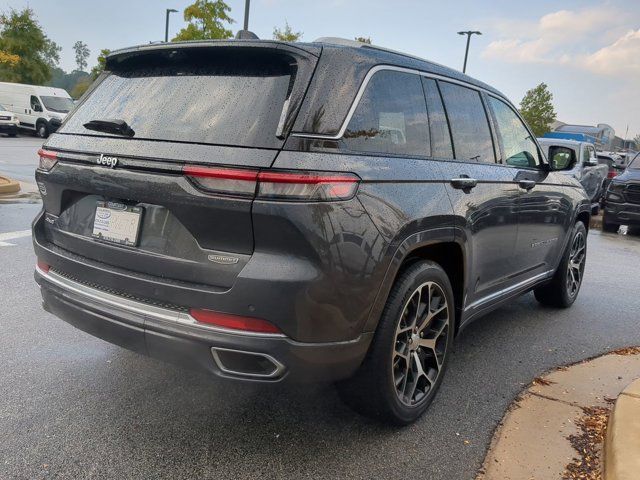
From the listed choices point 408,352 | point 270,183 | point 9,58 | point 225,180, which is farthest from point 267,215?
point 9,58

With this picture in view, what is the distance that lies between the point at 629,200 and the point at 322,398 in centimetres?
1039

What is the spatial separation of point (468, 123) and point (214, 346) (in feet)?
7.23

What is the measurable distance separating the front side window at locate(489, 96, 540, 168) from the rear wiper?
250 cm

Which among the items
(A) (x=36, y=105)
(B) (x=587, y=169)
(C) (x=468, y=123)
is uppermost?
(A) (x=36, y=105)

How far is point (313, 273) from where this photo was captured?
2.31m

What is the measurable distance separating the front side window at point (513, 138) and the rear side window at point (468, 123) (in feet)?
0.77

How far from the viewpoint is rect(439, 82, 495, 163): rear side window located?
3.43 m

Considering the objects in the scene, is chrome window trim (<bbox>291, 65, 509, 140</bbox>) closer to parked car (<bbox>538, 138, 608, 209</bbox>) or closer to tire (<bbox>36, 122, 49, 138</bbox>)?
parked car (<bbox>538, 138, 608, 209</bbox>)

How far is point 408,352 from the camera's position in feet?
9.83

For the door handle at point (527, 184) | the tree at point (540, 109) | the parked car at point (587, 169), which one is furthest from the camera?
the tree at point (540, 109)

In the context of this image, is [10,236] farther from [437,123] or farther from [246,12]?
[246,12]

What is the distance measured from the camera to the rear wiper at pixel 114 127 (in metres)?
2.70

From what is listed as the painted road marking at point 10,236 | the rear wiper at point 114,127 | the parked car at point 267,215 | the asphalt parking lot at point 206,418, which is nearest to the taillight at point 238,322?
the parked car at point 267,215

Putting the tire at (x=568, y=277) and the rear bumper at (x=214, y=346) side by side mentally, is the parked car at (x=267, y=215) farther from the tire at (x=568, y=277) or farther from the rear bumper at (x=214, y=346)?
the tire at (x=568, y=277)
